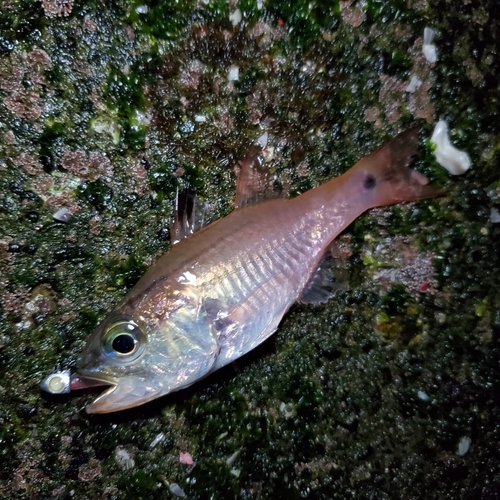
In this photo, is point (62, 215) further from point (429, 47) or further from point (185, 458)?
point (429, 47)

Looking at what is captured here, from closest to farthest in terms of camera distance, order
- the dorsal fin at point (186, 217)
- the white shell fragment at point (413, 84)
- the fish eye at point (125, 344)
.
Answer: the fish eye at point (125, 344) → the dorsal fin at point (186, 217) → the white shell fragment at point (413, 84)

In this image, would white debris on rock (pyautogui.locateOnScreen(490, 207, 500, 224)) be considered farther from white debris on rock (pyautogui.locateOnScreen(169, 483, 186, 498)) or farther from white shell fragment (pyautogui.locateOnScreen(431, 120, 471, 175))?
white debris on rock (pyautogui.locateOnScreen(169, 483, 186, 498))

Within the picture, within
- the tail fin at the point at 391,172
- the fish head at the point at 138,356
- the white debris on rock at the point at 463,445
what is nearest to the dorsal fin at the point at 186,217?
the fish head at the point at 138,356

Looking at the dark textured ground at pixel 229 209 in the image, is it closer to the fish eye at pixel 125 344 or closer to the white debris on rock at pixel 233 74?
the white debris on rock at pixel 233 74

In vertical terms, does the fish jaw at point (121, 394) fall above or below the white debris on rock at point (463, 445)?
above

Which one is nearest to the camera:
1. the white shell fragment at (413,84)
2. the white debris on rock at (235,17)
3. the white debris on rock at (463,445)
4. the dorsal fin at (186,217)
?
the dorsal fin at (186,217)

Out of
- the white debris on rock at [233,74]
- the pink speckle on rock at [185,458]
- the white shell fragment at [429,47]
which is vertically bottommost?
the pink speckle on rock at [185,458]

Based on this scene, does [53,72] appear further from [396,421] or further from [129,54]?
[396,421]
